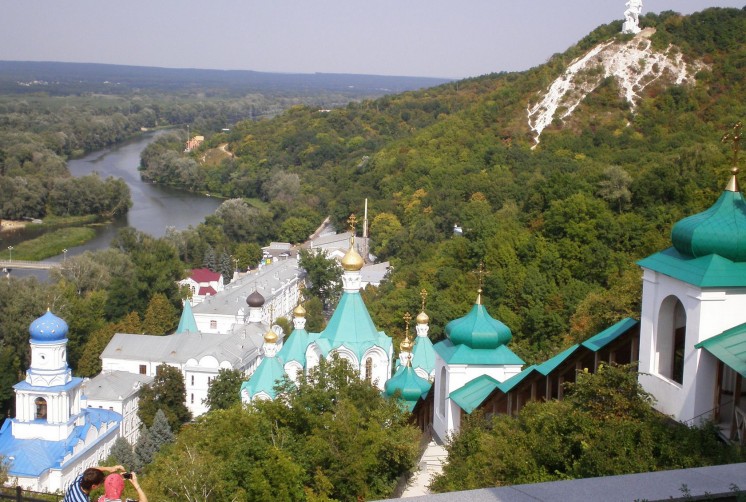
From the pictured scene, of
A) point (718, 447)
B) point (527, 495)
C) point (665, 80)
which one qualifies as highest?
point (665, 80)

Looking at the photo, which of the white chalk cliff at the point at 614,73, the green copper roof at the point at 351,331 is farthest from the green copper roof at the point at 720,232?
the white chalk cliff at the point at 614,73

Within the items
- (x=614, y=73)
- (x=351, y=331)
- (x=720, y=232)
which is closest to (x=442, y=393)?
(x=351, y=331)

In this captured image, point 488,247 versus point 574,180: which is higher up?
point 574,180

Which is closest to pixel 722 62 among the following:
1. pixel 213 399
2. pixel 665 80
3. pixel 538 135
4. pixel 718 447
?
pixel 665 80

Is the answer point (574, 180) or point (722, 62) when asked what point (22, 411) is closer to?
point (574, 180)

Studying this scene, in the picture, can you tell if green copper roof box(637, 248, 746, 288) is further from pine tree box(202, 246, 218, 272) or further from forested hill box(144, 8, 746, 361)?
pine tree box(202, 246, 218, 272)

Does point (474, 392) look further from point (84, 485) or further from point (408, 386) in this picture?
point (84, 485)
